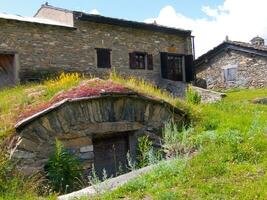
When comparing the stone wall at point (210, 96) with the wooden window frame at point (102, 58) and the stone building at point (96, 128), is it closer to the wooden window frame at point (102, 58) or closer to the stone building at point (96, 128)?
the wooden window frame at point (102, 58)

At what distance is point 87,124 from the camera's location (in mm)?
9961

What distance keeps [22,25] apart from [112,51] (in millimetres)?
5193

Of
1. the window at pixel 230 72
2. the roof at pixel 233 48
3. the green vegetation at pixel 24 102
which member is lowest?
the green vegetation at pixel 24 102

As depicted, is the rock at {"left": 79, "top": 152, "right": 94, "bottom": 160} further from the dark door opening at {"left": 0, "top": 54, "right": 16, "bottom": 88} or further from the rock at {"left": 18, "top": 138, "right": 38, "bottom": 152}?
the dark door opening at {"left": 0, "top": 54, "right": 16, "bottom": 88}

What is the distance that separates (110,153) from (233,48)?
21.0m

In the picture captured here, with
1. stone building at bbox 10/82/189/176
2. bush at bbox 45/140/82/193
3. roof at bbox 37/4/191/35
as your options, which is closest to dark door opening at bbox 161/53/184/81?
roof at bbox 37/4/191/35

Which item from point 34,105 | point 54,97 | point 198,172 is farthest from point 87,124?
point 198,172

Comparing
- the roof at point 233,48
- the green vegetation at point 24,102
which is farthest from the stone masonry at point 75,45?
the green vegetation at point 24,102

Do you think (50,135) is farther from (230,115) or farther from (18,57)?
Answer: (18,57)

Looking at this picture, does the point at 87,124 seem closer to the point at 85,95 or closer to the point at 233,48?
the point at 85,95

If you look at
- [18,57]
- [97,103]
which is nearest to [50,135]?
[97,103]

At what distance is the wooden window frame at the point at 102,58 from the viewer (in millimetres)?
21266

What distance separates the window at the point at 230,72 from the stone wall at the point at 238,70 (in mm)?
216

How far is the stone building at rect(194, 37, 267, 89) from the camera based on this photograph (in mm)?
28328
